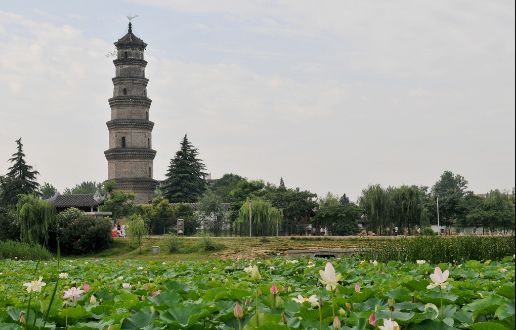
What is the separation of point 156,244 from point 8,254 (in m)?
9.97

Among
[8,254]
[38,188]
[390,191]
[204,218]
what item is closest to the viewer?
[8,254]

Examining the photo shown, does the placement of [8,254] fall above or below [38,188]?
below

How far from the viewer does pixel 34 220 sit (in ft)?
90.3

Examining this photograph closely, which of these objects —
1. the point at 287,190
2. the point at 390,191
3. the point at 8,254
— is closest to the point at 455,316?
the point at 8,254

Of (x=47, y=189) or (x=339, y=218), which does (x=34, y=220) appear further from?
(x=47, y=189)

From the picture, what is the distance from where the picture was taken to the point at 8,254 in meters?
18.9

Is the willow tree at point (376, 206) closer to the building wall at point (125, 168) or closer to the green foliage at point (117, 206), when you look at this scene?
the green foliage at point (117, 206)

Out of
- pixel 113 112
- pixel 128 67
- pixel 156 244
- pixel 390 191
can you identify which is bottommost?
pixel 156 244

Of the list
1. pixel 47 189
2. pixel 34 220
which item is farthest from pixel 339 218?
pixel 47 189

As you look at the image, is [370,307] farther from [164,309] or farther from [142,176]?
[142,176]

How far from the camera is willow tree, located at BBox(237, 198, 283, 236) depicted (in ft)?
106

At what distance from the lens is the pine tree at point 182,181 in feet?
165

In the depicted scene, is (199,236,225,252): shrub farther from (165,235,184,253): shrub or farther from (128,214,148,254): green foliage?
(128,214,148,254): green foliage

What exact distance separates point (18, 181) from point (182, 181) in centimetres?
1322
